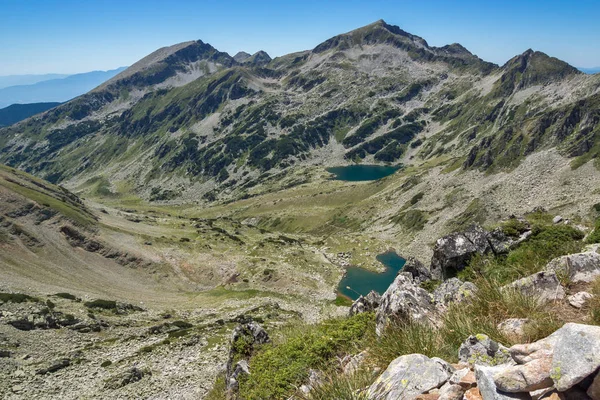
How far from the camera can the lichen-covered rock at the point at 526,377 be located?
5.58m

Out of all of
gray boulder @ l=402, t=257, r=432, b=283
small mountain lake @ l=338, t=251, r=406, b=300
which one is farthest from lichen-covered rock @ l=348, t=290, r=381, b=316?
small mountain lake @ l=338, t=251, r=406, b=300

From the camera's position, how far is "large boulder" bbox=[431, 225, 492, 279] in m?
30.3

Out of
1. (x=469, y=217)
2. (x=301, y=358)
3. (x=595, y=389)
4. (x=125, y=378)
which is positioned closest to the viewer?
(x=595, y=389)

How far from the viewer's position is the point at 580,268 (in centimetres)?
1247

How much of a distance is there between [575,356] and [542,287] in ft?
21.9

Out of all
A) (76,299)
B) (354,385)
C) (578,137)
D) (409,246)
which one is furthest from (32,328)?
(578,137)

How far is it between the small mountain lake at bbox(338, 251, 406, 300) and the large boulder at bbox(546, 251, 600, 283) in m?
75.7

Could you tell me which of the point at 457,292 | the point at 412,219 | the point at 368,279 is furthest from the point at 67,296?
the point at 412,219

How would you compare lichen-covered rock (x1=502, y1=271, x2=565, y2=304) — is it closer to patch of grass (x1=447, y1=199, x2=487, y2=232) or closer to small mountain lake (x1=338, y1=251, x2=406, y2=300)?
small mountain lake (x1=338, y1=251, x2=406, y2=300)

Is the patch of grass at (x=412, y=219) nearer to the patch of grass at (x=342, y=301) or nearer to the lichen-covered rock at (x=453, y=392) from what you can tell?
the patch of grass at (x=342, y=301)

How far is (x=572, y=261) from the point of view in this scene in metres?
12.8

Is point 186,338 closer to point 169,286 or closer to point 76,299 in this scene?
point 76,299

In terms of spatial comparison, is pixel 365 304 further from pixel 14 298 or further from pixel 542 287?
pixel 14 298

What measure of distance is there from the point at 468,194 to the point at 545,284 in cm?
13368
